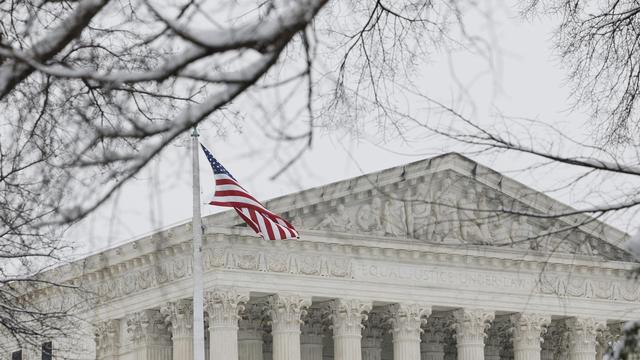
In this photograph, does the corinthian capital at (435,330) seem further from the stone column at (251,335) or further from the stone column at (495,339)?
the stone column at (251,335)

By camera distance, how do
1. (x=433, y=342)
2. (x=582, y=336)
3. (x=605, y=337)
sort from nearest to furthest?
(x=582, y=336)
(x=433, y=342)
(x=605, y=337)

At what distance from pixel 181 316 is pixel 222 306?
1.71 metres

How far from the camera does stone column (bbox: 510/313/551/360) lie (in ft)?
183

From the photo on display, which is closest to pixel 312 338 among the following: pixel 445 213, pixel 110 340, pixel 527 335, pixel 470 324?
pixel 470 324

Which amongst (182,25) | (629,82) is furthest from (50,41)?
(629,82)

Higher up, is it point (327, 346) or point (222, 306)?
point (222, 306)

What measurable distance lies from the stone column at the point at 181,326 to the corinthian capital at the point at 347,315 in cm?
515

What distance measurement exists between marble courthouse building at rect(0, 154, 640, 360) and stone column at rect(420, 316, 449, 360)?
0.05 m

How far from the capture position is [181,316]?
49.4 metres

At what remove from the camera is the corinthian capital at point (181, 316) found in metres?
49.3

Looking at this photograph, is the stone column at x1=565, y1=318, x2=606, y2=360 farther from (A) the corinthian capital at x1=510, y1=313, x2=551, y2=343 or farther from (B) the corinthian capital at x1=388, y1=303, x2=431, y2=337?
(B) the corinthian capital at x1=388, y1=303, x2=431, y2=337

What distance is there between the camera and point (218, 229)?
4834 cm

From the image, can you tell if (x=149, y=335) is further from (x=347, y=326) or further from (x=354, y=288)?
(x=354, y=288)

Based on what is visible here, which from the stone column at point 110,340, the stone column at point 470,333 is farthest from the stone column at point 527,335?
the stone column at point 110,340
